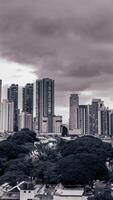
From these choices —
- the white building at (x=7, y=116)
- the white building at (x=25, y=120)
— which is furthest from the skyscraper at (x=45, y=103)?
the white building at (x=7, y=116)

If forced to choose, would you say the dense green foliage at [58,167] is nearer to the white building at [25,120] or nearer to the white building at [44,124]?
the white building at [25,120]

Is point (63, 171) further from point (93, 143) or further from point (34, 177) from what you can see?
point (93, 143)

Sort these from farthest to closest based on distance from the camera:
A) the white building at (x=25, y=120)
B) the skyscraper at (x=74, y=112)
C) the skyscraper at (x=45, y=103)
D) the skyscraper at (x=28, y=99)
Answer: the skyscraper at (x=28, y=99) → the skyscraper at (x=45, y=103) → the skyscraper at (x=74, y=112) → the white building at (x=25, y=120)

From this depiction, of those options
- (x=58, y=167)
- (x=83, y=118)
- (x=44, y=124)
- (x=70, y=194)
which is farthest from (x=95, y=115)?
(x=70, y=194)

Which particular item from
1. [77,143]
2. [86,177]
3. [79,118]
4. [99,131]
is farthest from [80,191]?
[79,118]

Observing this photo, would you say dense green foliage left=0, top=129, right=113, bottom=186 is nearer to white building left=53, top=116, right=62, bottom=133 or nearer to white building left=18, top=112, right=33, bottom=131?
white building left=18, top=112, right=33, bottom=131
